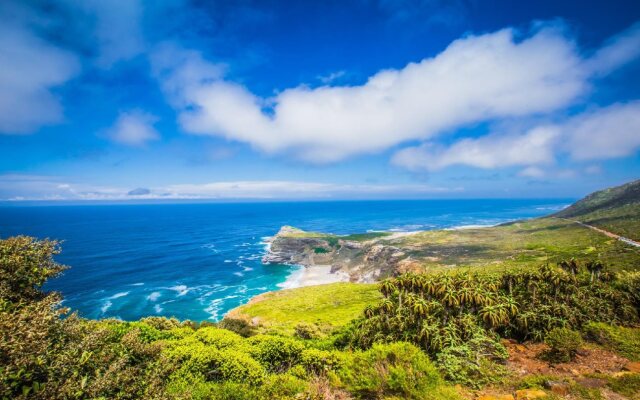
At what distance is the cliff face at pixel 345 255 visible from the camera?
12112 centimetres

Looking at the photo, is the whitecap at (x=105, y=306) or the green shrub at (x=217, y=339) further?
the whitecap at (x=105, y=306)

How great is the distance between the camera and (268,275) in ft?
423

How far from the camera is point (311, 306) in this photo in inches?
3295

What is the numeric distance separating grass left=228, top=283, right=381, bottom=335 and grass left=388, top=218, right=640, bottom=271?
23.3 metres

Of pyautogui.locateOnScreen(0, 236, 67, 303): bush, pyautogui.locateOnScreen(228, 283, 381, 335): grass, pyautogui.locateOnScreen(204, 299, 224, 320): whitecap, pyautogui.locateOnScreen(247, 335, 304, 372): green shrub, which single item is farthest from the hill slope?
pyautogui.locateOnScreen(0, 236, 67, 303): bush

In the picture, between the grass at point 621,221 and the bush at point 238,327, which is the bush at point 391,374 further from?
the grass at point 621,221

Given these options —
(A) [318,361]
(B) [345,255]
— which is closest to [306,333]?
(A) [318,361]

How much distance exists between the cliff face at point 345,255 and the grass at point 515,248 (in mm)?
9362

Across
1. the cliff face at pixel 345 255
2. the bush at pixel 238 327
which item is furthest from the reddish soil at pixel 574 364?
the cliff face at pixel 345 255

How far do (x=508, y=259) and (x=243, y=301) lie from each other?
92.0 metres

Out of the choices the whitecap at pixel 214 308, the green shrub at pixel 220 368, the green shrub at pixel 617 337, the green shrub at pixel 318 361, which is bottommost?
the whitecap at pixel 214 308

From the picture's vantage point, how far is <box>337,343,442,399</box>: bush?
72.7 feet

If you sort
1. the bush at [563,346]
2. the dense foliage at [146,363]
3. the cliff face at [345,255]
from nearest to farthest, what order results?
the dense foliage at [146,363]
the bush at [563,346]
the cliff face at [345,255]

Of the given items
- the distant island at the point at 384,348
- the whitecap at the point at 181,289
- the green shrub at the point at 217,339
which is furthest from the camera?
the whitecap at the point at 181,289
